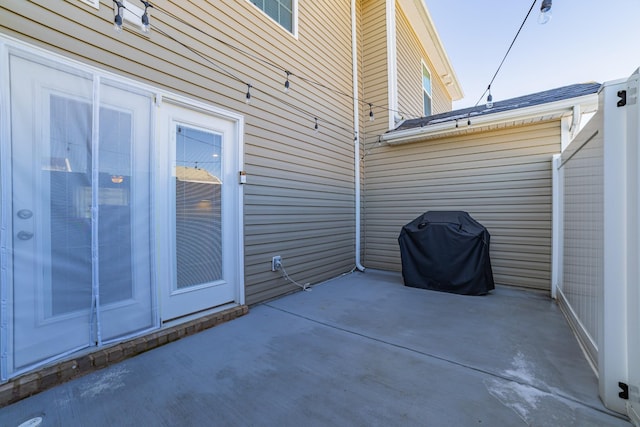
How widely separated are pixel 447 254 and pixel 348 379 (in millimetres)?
2635

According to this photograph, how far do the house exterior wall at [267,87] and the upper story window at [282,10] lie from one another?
16 cm

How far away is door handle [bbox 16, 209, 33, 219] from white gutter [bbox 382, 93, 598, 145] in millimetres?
4613

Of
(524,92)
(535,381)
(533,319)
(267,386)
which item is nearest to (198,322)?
(267,386)

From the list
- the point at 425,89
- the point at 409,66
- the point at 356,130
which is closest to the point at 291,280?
the point at 356,130

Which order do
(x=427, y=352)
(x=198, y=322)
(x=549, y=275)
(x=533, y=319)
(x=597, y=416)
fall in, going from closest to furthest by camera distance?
(x=597, y=416) < (x=427, y=352) < (x=198, y=322) < (x=533, y=319) < (x=549, y=275)

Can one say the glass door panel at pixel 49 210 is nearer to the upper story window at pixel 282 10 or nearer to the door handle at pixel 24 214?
the door handle at pixel 24 214

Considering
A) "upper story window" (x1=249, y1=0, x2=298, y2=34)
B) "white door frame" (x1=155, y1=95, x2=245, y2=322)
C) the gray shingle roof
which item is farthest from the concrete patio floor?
"upper story window" (x1=249, y1=0, x2=298, y2=34)

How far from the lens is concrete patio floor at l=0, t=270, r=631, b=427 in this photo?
1.54 m

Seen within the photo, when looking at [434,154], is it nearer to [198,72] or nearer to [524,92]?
[524,92]

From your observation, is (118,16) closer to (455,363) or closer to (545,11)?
(545,11)

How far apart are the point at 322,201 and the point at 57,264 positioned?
10.6 ft

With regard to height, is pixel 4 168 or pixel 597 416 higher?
pixel 4 168

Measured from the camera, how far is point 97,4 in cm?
208

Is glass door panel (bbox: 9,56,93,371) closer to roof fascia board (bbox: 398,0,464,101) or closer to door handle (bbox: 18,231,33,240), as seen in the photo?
door handle (bbox: 18,231,33,240)
